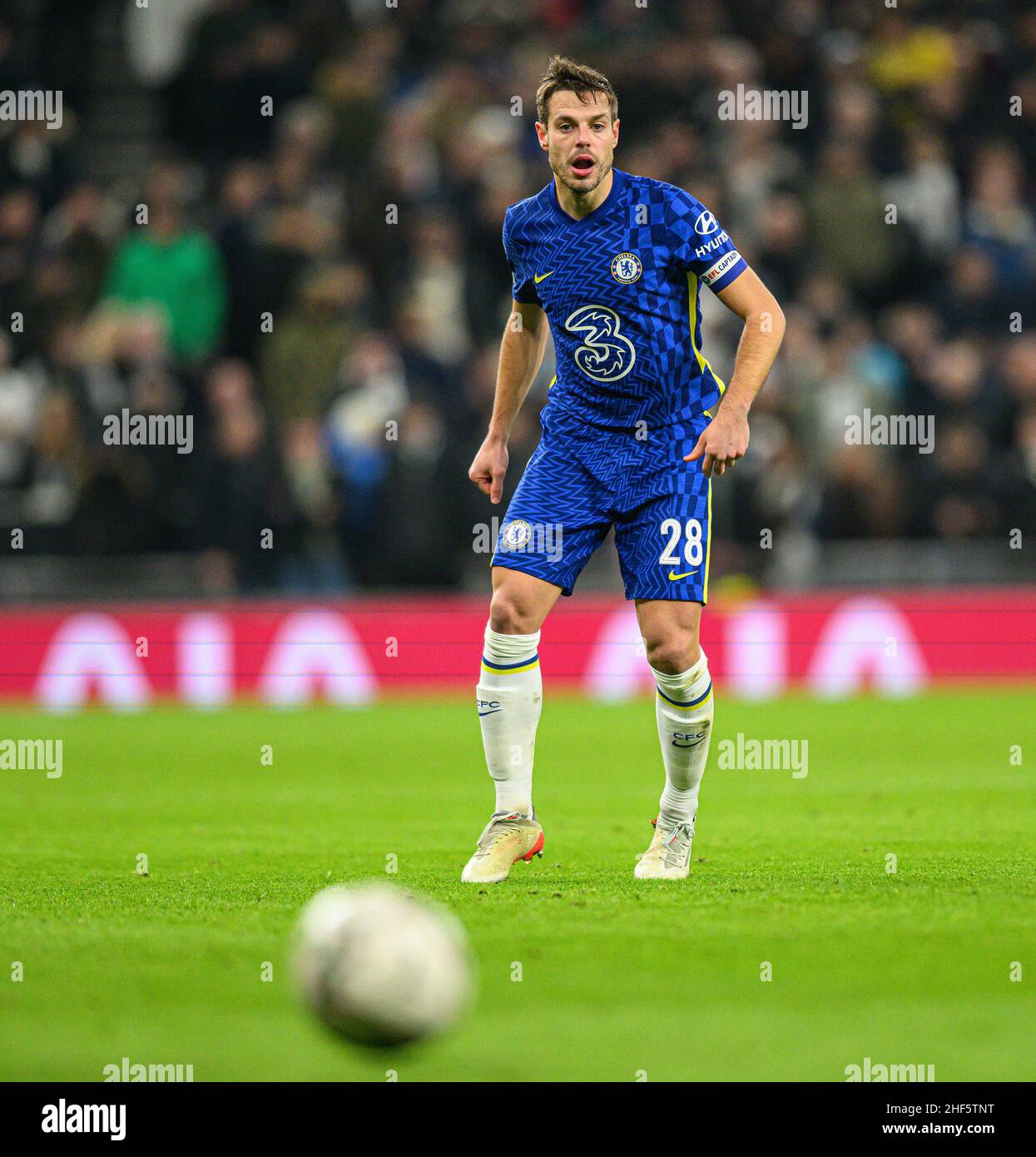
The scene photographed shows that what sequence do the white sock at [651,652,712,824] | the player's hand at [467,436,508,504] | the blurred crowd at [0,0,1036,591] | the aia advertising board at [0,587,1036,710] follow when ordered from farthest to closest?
the blurred crowd at [0,0,1036,591], the aia advertising board at [0,587,1036,710], the player's hand at [467,436,508,504], the white sock at [651,652,712,824]

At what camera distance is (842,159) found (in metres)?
15.0

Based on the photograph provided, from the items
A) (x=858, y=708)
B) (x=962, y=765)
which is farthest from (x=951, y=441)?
(x=962, y=765)

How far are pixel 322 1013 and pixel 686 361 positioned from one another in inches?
117

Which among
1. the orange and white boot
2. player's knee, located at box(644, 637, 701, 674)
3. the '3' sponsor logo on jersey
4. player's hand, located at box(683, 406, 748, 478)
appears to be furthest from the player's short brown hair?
the orange and white boot

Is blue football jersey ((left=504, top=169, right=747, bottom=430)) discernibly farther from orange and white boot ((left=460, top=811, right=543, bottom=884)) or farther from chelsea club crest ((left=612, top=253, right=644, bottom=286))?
orange and white boot ((left=460, top=811, right=543, bottom=884))

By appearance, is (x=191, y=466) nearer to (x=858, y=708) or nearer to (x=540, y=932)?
(x=858, y=708)

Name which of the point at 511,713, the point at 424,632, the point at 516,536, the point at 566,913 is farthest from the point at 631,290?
the point at 424,632

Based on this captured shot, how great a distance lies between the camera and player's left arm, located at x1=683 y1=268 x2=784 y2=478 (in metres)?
6.03

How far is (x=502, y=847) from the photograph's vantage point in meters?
6.18

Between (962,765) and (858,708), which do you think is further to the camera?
(858,708)

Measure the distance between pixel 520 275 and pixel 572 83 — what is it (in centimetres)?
69

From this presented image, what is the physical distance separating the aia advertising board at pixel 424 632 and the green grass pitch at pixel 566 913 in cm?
297

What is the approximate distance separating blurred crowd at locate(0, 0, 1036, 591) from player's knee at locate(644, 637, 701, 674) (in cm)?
741

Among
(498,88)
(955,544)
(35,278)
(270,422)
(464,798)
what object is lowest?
(464,798)
